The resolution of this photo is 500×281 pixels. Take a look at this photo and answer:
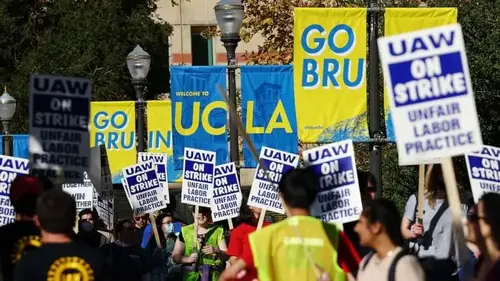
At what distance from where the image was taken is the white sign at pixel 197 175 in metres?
18.7

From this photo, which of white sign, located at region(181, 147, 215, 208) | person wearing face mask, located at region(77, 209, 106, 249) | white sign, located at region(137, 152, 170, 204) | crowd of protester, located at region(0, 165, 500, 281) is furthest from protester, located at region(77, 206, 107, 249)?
white sign, located at region(137, 152, 170, 204)

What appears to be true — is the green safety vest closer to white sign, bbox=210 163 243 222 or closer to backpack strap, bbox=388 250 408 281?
white sign, bbox=210 163 243 222

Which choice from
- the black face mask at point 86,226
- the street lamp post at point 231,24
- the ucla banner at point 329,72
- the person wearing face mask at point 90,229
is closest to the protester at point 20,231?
the person wearing face mask at point 90,229

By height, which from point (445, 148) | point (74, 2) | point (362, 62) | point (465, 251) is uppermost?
point (74, 2)

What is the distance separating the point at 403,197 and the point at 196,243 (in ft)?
40.1

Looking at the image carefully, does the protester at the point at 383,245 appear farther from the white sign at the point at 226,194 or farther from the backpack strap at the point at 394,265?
the white sign at the point at 226,194

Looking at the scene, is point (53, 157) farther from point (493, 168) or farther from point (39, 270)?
point (493, 168)

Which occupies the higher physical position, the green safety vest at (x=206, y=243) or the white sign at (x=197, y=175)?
the white sign at (x=197, y=175)

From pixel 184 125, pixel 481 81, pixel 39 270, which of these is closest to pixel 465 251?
pixel 39 270

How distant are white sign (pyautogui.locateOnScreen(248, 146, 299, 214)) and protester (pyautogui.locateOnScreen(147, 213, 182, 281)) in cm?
127

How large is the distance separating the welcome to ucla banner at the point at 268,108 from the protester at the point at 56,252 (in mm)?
13979

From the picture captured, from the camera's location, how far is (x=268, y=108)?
22.2 metres

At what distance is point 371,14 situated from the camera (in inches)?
620

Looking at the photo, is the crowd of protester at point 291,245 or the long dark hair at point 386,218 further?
the long dark hair at point 386,218
